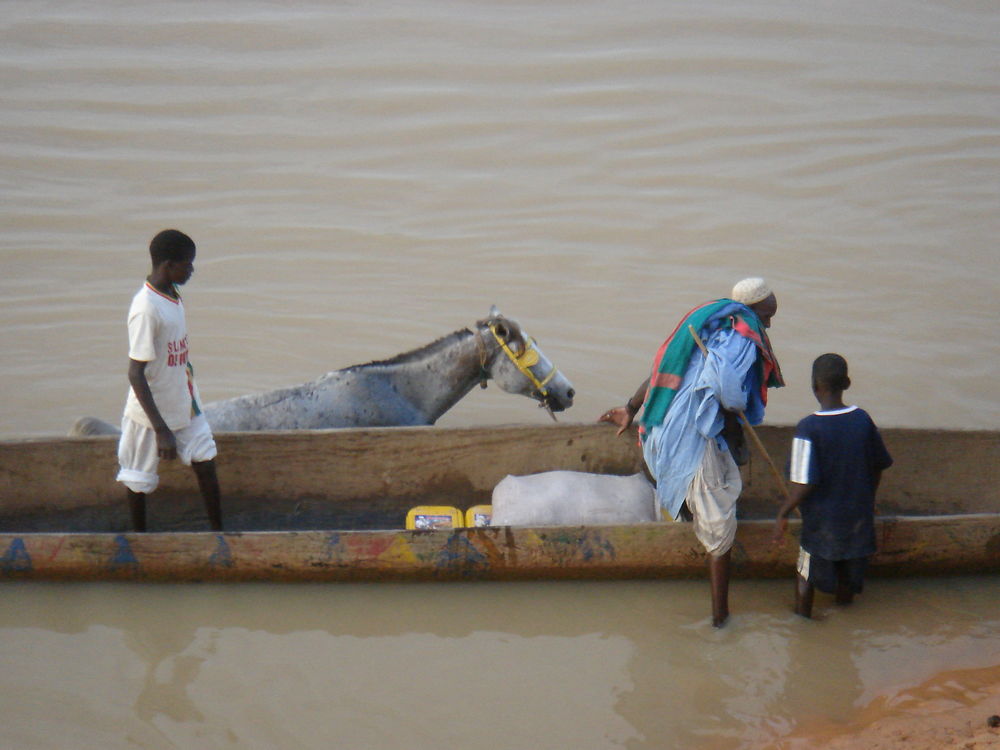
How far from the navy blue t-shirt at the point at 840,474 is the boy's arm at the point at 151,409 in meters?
2.91

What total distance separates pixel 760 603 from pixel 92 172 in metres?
9.97

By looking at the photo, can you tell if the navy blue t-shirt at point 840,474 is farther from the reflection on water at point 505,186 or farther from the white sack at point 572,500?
the reflection on water at point 505,186

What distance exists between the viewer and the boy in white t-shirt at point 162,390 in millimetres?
4559

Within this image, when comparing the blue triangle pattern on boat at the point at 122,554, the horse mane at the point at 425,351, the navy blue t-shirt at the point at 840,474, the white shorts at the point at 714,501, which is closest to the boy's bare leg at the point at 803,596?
the navy blue t-shirt at the point at 840,474

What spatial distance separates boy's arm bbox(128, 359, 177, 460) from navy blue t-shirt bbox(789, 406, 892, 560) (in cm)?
291

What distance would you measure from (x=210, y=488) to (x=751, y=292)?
2857 mm

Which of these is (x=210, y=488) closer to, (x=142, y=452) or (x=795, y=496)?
(x=142, y=452)

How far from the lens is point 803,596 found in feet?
16.1

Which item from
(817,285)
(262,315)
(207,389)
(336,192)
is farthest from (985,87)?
(207,389)

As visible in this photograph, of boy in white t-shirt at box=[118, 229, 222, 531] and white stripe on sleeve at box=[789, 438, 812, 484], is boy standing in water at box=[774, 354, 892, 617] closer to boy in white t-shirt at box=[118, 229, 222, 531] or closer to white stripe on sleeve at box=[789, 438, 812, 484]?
white stripe on sleeve at box=[789, 438, 812, 484]

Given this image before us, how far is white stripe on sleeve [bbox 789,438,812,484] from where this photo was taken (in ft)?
14.9

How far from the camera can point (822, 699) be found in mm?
4480

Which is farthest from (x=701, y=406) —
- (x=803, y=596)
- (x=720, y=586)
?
(x=803, y=596)

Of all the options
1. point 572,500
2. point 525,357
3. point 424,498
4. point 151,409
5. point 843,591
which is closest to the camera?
point 151,409
